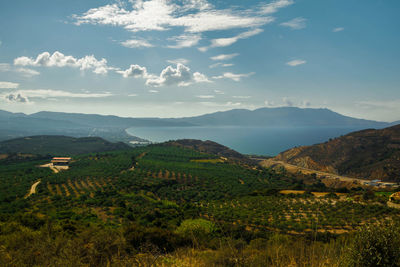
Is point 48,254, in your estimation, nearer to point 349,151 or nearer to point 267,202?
point 267,202

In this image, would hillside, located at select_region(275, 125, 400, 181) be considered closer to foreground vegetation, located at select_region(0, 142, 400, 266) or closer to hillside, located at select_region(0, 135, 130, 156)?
foreground vegetation, located at select_region(0, 142, 400, 266)

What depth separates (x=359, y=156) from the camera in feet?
289

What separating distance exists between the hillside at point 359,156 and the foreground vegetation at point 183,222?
26.1 metres

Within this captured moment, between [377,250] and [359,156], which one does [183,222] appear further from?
[359,156]

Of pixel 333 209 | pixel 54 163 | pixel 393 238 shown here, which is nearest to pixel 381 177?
pixel 333 209

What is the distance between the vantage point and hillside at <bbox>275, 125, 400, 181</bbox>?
72312 mm

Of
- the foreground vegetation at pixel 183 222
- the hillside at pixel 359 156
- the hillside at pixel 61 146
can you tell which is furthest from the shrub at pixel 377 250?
the hillside at pixel 61 146

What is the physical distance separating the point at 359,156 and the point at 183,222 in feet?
304

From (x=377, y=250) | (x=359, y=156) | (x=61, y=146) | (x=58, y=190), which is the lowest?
(x=61, y=146)

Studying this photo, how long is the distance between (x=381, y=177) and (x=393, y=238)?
271 feet

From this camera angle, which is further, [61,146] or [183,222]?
[61,146]

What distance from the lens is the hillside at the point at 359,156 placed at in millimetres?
72312

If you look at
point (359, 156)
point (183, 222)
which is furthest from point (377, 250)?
point (359, 156)

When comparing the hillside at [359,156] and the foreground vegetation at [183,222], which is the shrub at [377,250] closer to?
the foreground vegetation at [183,222]
